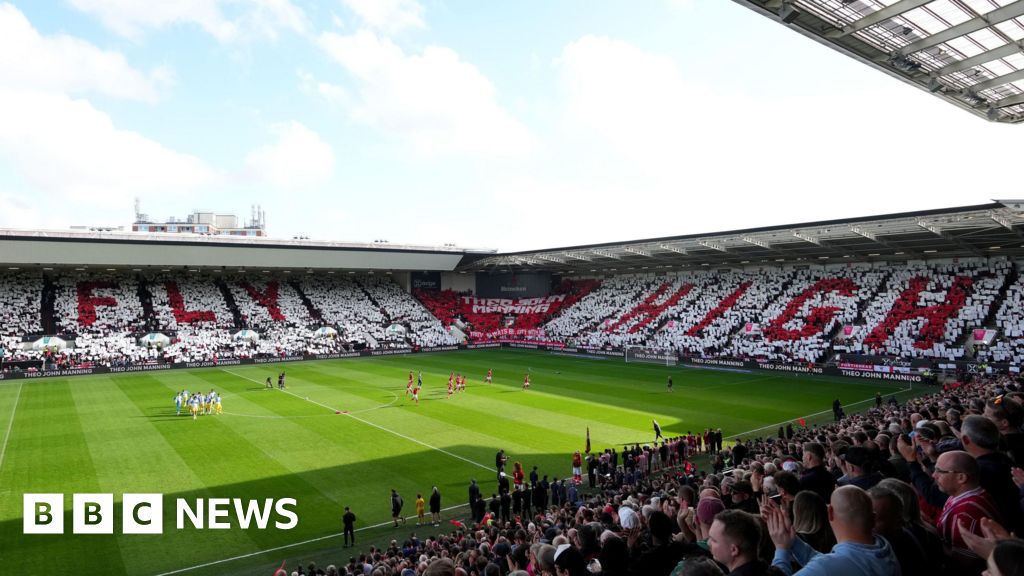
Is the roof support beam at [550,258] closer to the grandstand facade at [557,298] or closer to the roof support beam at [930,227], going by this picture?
the grandstand facade at [557,298]

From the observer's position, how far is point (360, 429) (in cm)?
2761

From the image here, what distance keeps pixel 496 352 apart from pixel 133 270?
39269mm

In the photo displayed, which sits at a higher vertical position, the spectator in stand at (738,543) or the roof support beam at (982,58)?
the roof support beam at (982,58)

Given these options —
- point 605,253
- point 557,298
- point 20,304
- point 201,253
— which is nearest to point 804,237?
point 605,253

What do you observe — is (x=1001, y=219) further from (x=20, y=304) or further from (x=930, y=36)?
(x=20, y=304)

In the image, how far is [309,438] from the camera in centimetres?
2594

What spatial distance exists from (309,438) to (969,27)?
25561 millimetres

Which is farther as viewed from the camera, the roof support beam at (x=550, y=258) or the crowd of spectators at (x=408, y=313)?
the crowd of spectators at (x=408, y=313)

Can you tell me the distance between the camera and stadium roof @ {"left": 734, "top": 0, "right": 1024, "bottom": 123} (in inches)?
481

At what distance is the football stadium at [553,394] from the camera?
611 centimetres

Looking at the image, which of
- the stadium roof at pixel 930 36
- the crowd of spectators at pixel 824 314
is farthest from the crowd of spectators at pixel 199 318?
the stadium roof at pixel 930 36

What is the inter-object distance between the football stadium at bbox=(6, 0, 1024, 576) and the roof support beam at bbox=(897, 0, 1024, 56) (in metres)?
0.08

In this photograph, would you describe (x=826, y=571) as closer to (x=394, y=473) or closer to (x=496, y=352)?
(x=394, y=473)

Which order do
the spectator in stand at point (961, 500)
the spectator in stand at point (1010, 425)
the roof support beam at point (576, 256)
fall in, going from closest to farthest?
1. the spectator in stand at point (961, 500)
2. the spectator in stand at point (1010, 425)
3. the roof support beam at point (576, 256)
